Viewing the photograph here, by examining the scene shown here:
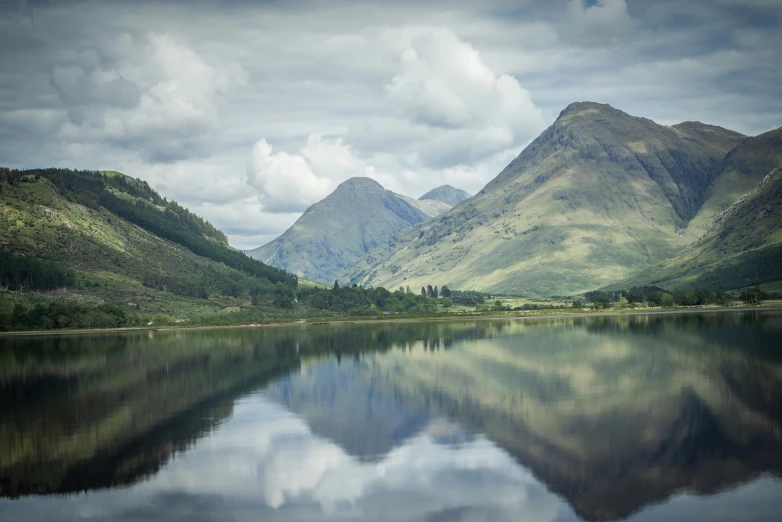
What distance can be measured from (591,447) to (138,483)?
29.3 m

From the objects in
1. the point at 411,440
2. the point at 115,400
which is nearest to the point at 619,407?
the point at 411,440

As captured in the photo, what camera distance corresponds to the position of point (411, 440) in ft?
180

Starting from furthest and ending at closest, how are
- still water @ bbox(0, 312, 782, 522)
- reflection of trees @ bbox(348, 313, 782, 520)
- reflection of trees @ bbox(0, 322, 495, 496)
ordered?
1. reflection of trees @ bbox(0, 322, 495, 496)
2. reflection of trees @ bbox(348, 313, 782, 520)
3. still water @ bbox(0, 312, 782, 522)

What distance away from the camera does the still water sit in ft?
Answer: 128

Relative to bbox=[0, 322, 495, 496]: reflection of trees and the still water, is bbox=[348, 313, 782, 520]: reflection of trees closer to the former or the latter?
the still water

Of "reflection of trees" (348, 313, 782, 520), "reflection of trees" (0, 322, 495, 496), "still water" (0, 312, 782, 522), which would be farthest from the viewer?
"reflection of trees" (0, 322, 495, 496)

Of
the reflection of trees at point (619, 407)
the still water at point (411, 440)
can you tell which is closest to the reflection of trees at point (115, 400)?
the still water at point (411, 440)

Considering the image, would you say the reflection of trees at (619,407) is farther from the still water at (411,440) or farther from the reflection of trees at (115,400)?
the reflection of trees at (115,400)

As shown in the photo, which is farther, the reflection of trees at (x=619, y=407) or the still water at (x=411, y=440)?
the reflection of trees at (x=619, y=407)

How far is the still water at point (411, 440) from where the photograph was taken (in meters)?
39.0

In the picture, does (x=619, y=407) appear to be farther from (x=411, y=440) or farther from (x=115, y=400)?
(x=115, y=400)

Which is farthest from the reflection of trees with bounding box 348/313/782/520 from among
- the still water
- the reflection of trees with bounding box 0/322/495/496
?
the reflection of trees with bounding box 0/322/495/496

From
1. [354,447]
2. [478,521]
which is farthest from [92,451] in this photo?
[478,521]

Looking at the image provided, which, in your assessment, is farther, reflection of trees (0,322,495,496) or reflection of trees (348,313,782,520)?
reflection of trees (0,322,495,496)
